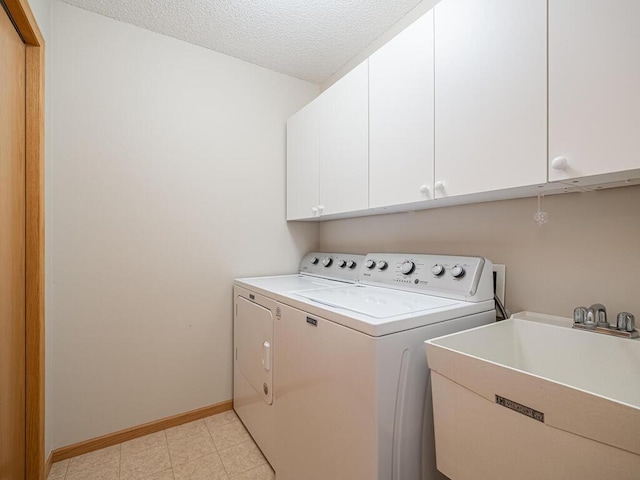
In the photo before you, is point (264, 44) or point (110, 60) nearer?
point (110, 60)

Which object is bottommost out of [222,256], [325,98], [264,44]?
[222,256]

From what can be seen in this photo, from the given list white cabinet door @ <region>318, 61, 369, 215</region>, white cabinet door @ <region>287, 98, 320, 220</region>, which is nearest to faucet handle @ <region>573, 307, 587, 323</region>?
white cabinet door @ <region>318, 61, 369, 215</region>

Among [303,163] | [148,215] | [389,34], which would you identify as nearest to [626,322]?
[303,163]

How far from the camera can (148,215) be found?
1.91 meters

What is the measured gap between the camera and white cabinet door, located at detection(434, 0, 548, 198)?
95cm

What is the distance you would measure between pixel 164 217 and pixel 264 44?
1364 mm

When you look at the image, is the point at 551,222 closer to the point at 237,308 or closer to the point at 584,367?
the point at 584,367

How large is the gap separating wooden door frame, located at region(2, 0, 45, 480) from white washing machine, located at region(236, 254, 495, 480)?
1066mm

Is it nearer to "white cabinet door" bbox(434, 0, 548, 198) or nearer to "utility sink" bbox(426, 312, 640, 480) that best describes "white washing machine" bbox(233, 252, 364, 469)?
"utility sink" bbox(426, 312, 640, 480)

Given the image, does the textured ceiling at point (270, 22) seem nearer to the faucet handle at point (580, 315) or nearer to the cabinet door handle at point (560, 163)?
the cabinet door handle at point (560, 163)

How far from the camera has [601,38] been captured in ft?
2.69

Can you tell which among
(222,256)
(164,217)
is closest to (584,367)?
(222,256)

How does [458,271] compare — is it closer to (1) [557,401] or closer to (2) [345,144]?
(1) [557,401]

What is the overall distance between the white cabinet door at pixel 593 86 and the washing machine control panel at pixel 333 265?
121 centimetres
